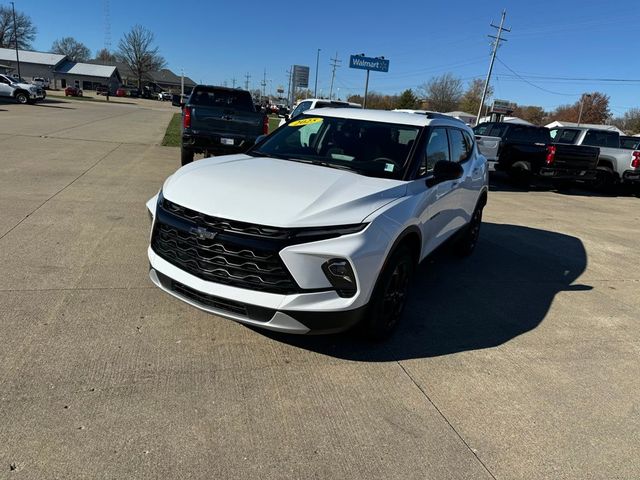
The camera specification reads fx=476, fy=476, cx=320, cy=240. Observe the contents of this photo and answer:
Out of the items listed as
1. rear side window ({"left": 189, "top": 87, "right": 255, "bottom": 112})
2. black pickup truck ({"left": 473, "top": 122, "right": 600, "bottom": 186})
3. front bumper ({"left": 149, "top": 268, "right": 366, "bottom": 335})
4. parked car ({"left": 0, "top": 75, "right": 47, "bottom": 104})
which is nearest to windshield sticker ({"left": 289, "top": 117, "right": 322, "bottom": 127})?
front bumper ({"left": 149, "top": 268, "right": 366, "bottom": 335})

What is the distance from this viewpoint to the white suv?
2.95 meters

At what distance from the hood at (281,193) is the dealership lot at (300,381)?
1036 mm

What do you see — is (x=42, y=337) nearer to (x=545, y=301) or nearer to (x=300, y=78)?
(x=545, y=301)

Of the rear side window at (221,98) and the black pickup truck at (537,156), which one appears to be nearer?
the rear side window at (221,98)

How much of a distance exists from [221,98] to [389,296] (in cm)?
972

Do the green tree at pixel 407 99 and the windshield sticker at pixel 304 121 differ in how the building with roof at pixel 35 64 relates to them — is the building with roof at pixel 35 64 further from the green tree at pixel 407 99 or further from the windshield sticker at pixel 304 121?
the windshield sticker at pixel 304 121

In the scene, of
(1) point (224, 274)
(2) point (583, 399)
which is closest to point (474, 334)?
(2) point (583, 399)

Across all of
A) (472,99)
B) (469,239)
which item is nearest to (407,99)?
(472,99)

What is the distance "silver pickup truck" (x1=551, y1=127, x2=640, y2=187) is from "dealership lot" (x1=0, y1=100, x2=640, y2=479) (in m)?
10.8

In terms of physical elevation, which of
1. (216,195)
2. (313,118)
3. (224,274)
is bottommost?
(224,274)

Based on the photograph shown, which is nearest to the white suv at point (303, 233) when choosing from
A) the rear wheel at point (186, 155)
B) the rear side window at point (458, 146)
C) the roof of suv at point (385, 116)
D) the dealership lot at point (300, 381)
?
the roof of suv at point (385, 116)

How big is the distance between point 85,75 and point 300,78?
156ft

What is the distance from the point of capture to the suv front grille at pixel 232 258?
9.62ft

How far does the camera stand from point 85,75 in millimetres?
91875
